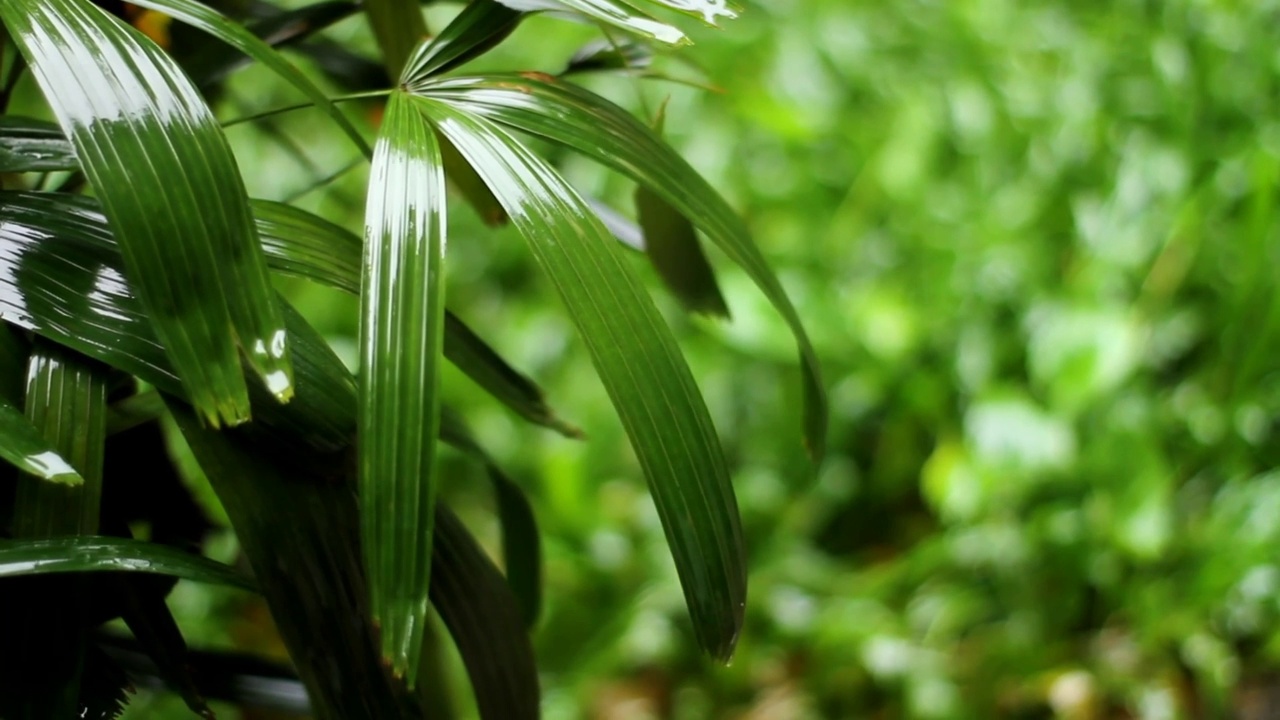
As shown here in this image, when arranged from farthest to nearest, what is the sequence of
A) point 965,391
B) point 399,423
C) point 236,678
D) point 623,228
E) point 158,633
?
1. point 965,391
2. point 623,228
3. point 236,678
4. point 158,633
5. point 399,423

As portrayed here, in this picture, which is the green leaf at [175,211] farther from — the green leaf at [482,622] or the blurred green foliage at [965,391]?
the blurred green foliage at [965,391]

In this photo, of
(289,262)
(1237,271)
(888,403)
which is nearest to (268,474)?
(289,262)

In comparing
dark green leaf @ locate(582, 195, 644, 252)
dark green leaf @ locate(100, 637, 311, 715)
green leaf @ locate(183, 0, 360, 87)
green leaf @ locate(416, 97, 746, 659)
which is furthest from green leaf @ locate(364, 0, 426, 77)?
dark green leaf @ locate(100, 637, 311, 715)

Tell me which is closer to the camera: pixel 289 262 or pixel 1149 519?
pixel 289 262

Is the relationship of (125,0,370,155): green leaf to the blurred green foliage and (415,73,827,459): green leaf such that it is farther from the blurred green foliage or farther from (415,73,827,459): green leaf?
the blurred green foliage

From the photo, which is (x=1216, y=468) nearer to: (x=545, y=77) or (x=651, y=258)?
(x=651, y=258)

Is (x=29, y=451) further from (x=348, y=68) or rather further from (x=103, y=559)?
(x=348, y=68)

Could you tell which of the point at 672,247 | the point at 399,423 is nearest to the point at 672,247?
the point at 672,247
